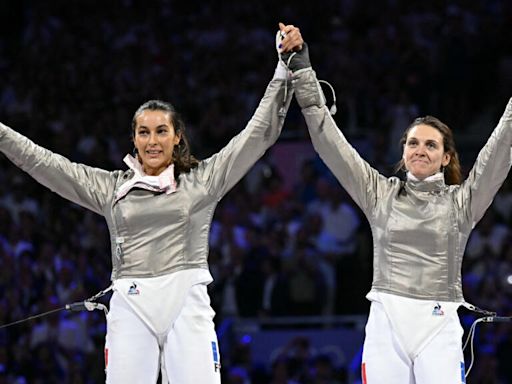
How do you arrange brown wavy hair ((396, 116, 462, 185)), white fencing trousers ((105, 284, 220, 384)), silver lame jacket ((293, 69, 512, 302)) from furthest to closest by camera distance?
1. brown wavy hair ((396, 116, 462, 185))
2. silver lame jacket ((293, 69, 512, 302))
3. white fencing trousers ((105, 284, 220, 384))

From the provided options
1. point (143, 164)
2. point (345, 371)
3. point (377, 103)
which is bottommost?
point (345, 371)

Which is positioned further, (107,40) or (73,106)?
(107,40)

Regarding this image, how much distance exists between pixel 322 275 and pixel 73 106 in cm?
329

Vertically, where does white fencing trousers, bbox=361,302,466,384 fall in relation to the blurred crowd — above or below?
below

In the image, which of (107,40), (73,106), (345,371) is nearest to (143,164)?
(345,371)

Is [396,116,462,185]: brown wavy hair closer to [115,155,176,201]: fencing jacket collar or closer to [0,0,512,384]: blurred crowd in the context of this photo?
[115,155,176,201]: fencing jacket collar

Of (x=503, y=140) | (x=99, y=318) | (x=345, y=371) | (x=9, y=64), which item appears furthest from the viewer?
(x=9, y=64)

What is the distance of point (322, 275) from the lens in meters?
7.54

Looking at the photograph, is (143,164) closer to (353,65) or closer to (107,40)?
(353,65)

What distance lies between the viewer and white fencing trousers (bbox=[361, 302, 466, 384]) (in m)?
4.01

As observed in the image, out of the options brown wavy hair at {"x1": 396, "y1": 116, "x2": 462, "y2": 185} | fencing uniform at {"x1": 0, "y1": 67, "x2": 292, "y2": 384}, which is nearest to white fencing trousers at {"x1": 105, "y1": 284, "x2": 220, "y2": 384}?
fencing uniform at {"x1": 0, "y1": 67, "x2": 292, "y2": 384}

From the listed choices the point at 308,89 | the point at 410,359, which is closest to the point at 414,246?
the point at 410,359

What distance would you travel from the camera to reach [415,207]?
166 inches

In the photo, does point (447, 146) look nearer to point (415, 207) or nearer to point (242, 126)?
point (415, 207)
